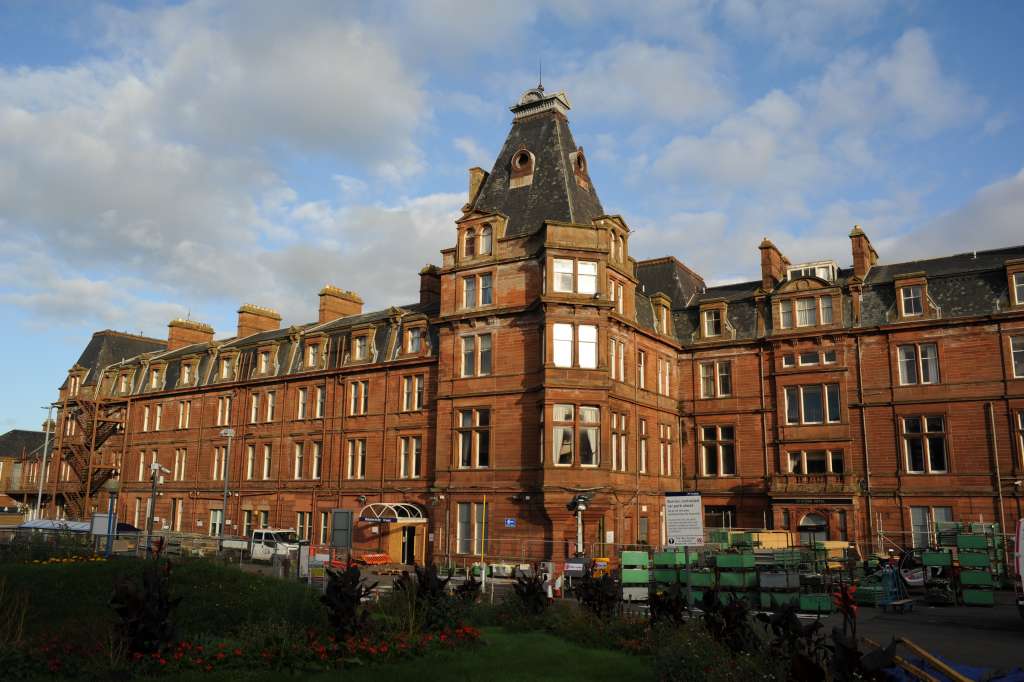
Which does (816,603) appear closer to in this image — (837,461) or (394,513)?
(837,461)

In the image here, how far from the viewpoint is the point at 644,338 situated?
137ft

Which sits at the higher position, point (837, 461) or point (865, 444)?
point (865, 444)

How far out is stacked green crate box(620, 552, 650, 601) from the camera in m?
23.9

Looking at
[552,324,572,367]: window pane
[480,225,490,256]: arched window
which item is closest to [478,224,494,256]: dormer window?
[480,225,490,256]: arched window

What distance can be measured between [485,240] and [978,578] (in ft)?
81.2

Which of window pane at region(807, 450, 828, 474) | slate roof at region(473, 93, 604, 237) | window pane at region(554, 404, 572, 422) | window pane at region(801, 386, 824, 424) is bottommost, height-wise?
window pane at region(807, 450, 828, 474)

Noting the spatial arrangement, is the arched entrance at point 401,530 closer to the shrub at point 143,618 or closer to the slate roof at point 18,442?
the shrub at point 143,618

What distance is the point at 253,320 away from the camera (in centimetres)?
6281

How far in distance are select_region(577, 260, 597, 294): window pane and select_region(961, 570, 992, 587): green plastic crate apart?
60.1 feet

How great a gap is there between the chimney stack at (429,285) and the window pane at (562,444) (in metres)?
15.3

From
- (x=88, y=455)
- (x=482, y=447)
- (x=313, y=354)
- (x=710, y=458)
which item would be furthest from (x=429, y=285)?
(x=88, y=455)

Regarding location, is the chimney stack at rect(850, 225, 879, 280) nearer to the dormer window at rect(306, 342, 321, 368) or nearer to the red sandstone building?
the red sandstone building

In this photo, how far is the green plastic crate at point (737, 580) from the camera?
2372 centimetres

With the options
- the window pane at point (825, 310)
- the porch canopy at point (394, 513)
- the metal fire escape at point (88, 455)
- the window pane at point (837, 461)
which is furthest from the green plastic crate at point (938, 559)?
the metal fire escape at point (88, 455)
